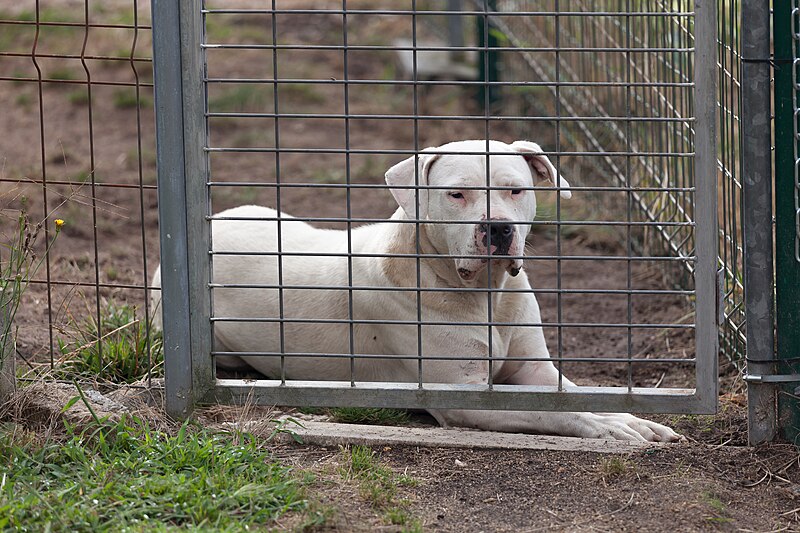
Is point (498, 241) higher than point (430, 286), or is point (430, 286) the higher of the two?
point (498, 241)

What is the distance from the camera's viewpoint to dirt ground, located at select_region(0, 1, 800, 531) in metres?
3.31

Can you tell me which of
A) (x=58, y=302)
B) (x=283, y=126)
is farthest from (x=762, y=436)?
(x=283, y=126)

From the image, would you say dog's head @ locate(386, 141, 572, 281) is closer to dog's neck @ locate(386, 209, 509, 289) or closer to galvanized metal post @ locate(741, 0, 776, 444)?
dog's neck @ locate(386, 209, 509, 289)

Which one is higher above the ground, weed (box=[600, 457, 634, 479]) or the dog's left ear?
the dog's left ear

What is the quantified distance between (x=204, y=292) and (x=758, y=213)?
1.93 m

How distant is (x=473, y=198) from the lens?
3.96 meters

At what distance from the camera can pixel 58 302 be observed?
17.2ft

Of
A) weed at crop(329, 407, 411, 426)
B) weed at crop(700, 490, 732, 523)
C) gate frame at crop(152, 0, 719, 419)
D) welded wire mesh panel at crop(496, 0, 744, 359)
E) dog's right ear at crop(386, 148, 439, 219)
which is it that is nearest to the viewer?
weed at crop(700, 490, 732, 523)

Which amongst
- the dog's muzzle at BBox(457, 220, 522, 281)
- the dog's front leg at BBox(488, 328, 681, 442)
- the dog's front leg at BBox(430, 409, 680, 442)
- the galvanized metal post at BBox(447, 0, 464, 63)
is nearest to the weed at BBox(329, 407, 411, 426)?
the dog's front leg at BBox(430, 409, 680, 442)

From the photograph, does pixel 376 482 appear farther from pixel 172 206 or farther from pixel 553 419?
pixel 172 206

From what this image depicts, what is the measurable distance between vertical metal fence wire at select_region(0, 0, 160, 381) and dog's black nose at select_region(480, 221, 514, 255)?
1.20 metres

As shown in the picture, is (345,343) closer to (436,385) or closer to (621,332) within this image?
(436,385)

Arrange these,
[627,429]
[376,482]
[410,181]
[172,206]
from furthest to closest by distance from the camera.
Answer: [410,181]
[627,429]
[172,206]
[376,482]

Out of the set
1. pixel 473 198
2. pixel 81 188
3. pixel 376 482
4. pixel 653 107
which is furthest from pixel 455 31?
pixel 376 482
